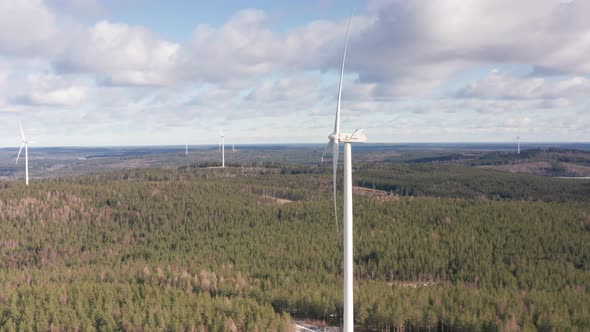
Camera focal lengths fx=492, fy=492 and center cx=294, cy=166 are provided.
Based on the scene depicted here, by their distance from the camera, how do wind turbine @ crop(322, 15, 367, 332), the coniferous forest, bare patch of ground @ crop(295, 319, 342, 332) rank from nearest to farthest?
wind turbine @ crop(322, 15, 367, 332)
bare patch of ground @ crop(295, 319, 342, 332)
the coniferous forest

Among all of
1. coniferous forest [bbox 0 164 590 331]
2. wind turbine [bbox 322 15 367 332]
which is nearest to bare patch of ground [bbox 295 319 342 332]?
coniferous forest [bbox 0 164 590 331]

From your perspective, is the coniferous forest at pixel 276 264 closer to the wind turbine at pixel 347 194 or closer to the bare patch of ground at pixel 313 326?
the bare patch of ground at pixel 313 326

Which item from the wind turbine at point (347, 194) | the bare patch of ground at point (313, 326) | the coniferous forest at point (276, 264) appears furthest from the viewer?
the coniferous forest at point (276, 264)

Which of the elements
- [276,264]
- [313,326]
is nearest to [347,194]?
[313,326]

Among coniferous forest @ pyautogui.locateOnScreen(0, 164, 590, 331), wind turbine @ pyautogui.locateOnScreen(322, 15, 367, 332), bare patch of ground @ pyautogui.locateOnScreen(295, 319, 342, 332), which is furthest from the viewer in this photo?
coniferous forest @ pyautogui.locateOnScreen(0, 164, 590, 331)

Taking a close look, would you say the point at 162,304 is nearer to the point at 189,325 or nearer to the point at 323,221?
the point at 189,325

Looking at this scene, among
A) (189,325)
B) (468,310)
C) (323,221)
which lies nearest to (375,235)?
(323,221)

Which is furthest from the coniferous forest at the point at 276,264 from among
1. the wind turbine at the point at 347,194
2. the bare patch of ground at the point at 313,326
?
the wind turbine at the point at 347,194

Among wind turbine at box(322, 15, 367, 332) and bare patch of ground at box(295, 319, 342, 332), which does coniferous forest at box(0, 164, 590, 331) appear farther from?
wind turbine at box(322, 15, 367, 332)
